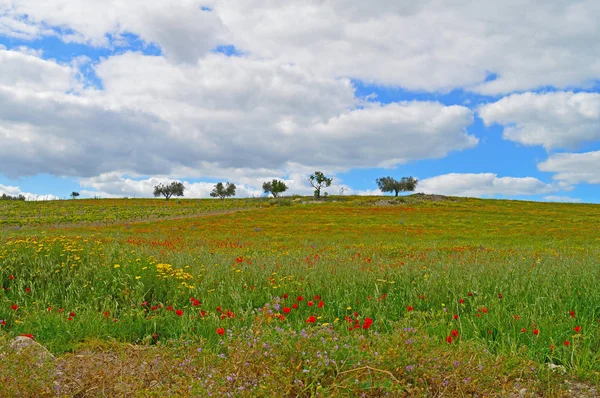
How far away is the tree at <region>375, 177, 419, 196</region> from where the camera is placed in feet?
372

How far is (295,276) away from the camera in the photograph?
8633 millimetres

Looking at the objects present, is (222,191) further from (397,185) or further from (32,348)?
(32,348)

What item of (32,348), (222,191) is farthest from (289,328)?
(222,191)

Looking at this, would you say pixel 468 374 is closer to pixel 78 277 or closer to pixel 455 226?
pixel 78 277

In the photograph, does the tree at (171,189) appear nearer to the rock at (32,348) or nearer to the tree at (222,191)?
the tree at (222,191)

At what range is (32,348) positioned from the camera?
4.42 metres

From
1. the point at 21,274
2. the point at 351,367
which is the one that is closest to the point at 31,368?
the point at 351,367

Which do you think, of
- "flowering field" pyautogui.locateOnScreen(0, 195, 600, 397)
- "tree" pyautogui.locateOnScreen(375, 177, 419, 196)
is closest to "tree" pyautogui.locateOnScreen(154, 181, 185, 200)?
"tree" pyautogui.locateOnScreen(375, 177, 419, 196)

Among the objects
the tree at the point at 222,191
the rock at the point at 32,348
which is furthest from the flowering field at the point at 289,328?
the tree at the point at 222,191

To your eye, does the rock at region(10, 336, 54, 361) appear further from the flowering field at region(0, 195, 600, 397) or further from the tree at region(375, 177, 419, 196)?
the tree at region(375, 177, 419, 196)

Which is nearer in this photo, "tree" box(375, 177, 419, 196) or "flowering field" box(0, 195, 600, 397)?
"flowering field" box(0, 195, 600, 397)

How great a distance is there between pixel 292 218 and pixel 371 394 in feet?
158

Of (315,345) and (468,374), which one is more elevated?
(315,345)

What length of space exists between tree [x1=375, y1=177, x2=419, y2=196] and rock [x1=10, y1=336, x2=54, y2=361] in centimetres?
11349
